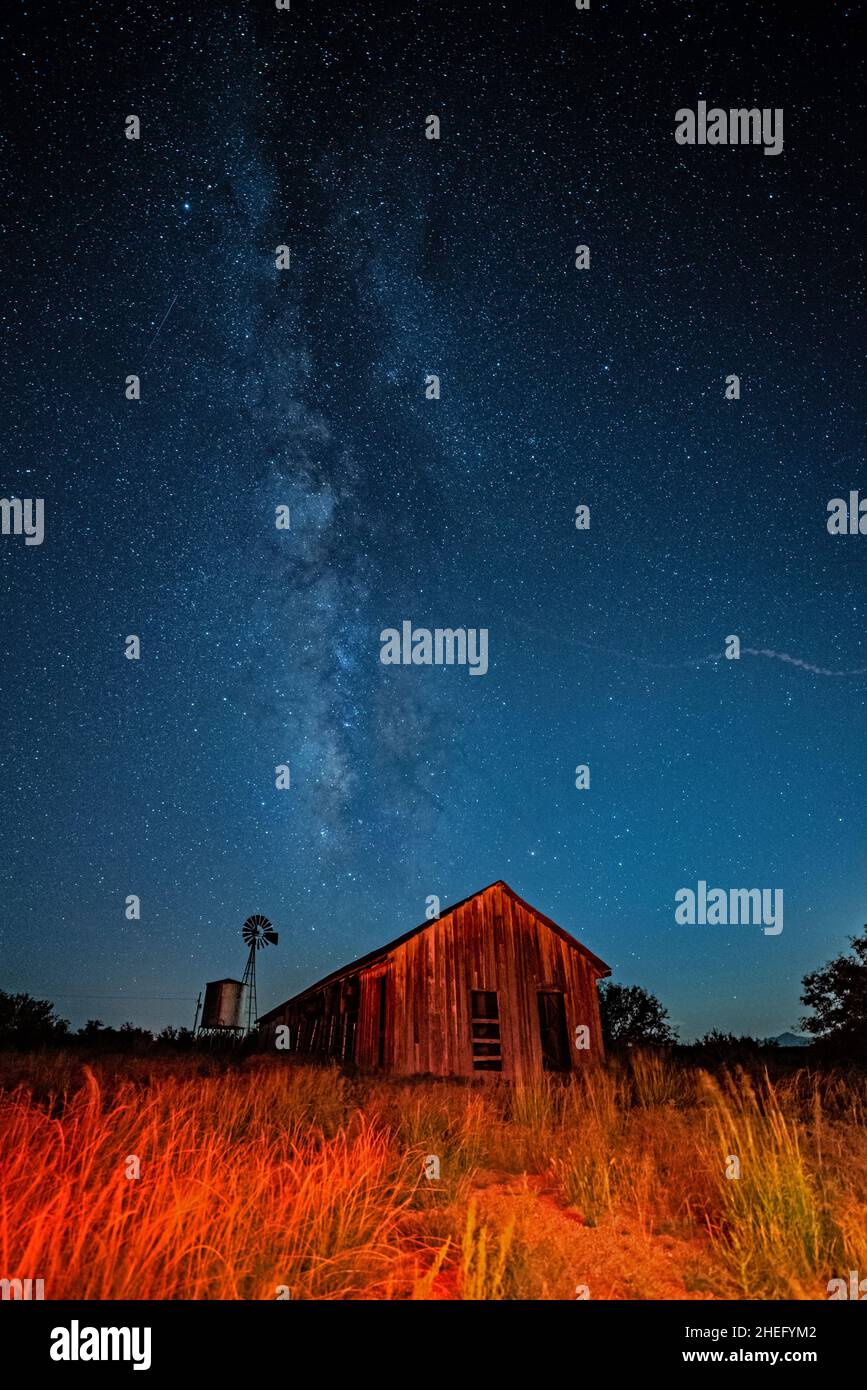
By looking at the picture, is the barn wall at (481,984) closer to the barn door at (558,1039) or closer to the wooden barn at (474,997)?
the wooden barn at (474,997)

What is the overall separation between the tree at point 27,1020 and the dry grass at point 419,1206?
66.8ft

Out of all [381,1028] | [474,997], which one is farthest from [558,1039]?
[381,1028]

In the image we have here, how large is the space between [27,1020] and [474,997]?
19754mm

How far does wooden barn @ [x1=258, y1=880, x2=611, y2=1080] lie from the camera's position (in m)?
15.8

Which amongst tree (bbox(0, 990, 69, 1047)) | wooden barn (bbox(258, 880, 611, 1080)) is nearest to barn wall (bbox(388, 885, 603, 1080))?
wooden barn (bbox(258, 880, 611, 1080))

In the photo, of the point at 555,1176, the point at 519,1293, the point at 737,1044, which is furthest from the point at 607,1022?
the point at 519,1293

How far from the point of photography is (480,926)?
676 inches

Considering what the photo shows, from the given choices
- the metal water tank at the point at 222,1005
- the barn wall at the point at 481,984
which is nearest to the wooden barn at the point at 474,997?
the barn wall at the point at 481,984

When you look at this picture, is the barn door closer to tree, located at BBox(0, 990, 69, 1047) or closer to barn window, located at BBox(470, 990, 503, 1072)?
barn window, located at BBox(470, 990, 503, 1072)

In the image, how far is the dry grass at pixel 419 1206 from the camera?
2.93 meters

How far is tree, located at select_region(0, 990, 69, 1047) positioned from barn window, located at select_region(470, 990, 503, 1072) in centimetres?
1532

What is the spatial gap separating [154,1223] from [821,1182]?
4612mm
